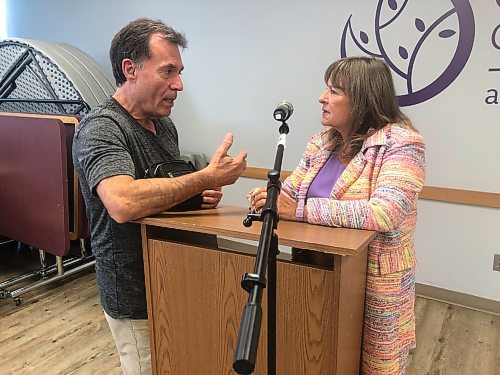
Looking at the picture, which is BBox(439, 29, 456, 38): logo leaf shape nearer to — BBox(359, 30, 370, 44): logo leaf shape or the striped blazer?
BBox(359, 30, 370, 44): logo leaf shape

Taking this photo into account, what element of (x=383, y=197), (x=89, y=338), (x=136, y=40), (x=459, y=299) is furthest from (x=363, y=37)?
(x=89, y=338)

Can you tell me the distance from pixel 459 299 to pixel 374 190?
6.60ft

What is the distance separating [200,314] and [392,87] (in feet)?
2.97

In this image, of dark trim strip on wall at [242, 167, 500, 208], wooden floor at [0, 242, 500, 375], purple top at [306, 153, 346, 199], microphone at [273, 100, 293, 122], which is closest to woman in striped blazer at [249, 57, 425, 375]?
purple top at [306, 153, 346, 199]

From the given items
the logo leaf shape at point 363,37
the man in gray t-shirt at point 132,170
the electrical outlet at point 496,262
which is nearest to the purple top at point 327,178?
the man in gray t-shirt at point 132,170

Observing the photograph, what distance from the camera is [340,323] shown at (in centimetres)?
106

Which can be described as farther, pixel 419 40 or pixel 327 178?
pixel 419 40

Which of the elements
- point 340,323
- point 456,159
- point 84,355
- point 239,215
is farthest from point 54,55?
point 340,323

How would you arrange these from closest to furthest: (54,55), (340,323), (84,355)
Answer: (340,323)
(84,355)
(54,55)

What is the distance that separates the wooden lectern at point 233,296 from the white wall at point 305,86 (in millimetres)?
1777

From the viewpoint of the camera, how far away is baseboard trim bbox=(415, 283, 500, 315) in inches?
109

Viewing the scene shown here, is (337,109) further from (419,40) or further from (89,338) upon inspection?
(89,338)

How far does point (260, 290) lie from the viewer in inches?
28.9

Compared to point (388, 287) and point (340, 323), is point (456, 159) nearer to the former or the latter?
point (388, 287)
